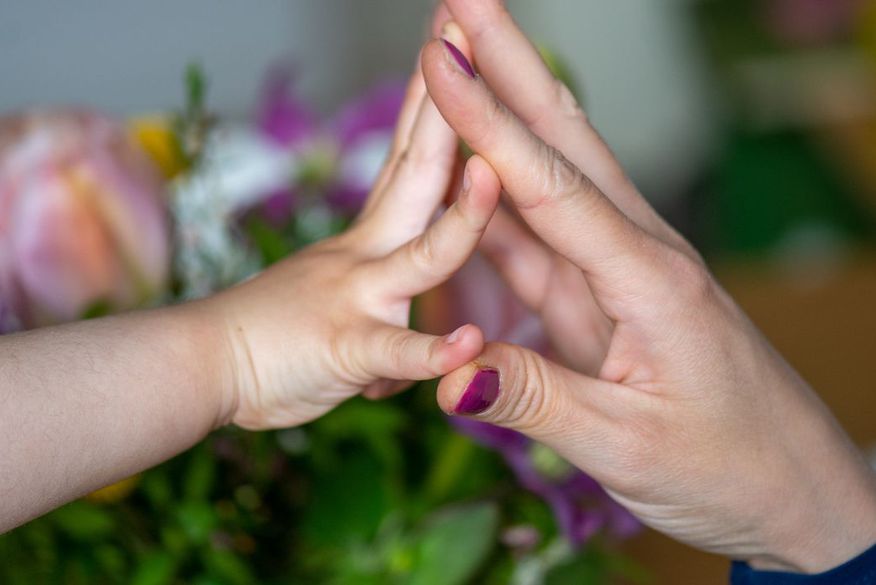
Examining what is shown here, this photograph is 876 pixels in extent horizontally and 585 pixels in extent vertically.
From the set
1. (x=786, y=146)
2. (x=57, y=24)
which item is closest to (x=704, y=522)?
(x=57, y=24)

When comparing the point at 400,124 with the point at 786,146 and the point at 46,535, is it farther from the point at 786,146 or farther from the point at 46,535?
the point at 786,146

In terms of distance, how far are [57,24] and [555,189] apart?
0.91 metres

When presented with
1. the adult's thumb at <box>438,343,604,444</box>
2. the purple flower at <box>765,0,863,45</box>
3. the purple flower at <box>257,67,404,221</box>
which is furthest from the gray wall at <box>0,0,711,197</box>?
the adult's thumb at <box>438,343,604,444</box>

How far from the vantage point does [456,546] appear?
13.8 inches

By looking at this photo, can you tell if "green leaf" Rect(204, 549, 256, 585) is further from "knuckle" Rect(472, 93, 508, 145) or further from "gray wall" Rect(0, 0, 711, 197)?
"gray wall" Rect(0, 0, 711, 197)

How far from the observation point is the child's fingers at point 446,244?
0.28m

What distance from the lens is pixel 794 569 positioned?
346 millimetres

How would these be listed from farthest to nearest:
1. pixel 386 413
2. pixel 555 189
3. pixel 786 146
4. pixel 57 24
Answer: pixel 786 146
pixel 57 24
pixel 386 413
pixel 555 189

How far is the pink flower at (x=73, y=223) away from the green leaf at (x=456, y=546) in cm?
13

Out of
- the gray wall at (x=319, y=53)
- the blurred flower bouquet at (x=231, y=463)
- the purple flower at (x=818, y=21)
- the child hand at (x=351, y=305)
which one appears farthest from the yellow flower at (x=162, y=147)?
the purple flower at (x=818, y=21)

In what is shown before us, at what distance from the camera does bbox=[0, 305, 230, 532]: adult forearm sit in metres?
0.26

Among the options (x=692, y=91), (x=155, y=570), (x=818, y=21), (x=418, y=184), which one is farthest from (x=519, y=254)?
(x=692, y=91)

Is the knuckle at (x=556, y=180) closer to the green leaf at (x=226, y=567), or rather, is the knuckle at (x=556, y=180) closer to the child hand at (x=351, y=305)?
the child hand at (x=351, y=305)

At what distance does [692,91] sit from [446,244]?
2349mm
